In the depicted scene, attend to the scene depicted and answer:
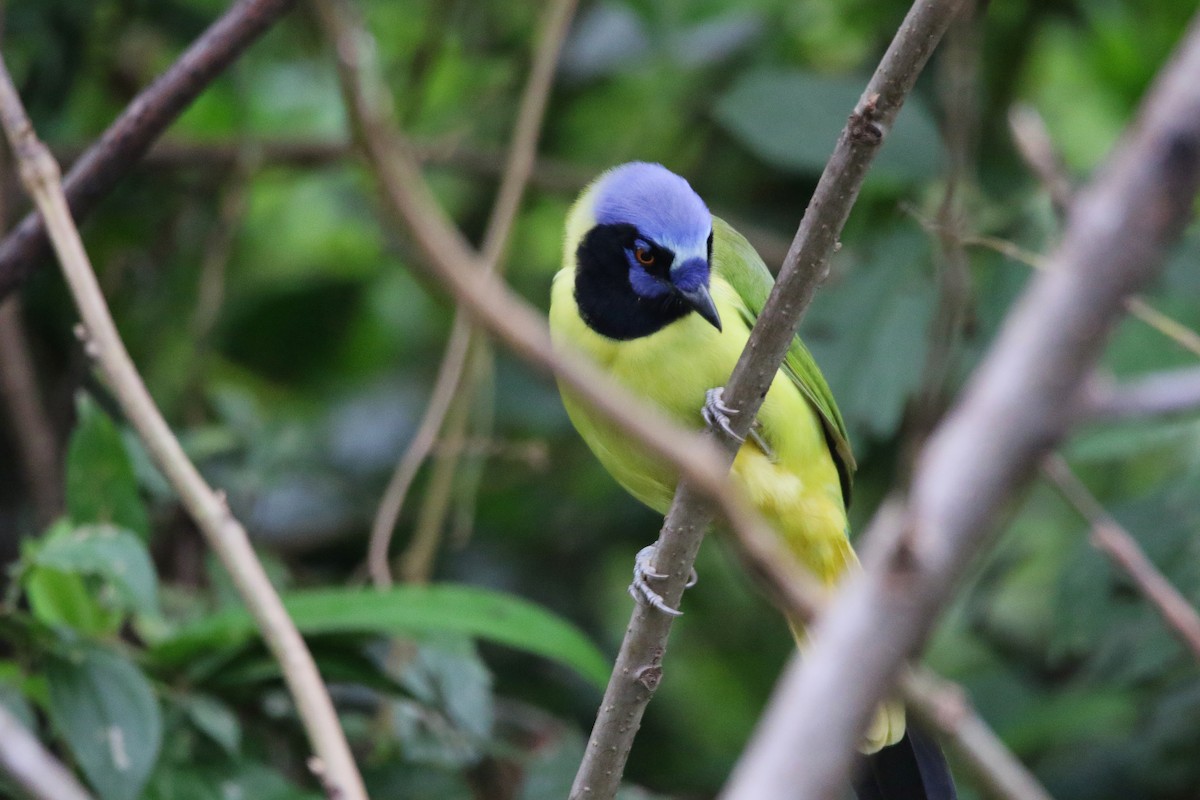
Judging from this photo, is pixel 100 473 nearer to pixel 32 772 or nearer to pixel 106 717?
pixel 106 717

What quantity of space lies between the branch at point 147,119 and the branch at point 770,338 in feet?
3.51

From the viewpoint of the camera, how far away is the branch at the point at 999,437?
1.92ft

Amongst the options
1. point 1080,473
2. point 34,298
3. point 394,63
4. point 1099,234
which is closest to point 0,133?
point 34,298

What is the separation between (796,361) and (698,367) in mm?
337

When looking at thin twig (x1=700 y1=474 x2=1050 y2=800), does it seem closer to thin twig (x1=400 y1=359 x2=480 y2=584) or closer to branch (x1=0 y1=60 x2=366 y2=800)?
branch (x1=0 y1=60 x2=366 y2=800)

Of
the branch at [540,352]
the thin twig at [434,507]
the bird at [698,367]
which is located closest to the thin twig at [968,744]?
the branch at [540,352]

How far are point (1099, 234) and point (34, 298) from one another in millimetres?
3871

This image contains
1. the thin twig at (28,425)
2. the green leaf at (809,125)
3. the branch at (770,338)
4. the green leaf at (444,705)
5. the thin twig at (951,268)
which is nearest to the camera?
the branch at (770,338)

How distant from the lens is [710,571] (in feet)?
14.4

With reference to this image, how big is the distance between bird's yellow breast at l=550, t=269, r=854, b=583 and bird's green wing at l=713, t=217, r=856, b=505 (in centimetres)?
3

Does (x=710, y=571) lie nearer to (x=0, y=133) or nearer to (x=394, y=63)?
(x=394, y=63)

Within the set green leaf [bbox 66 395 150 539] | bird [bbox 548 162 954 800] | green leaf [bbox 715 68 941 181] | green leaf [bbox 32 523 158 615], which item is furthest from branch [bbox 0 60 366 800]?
green leaf [bbox 715 68 941 181]

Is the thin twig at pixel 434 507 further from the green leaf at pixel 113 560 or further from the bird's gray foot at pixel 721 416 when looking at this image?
the green leaf at pixel 113 560

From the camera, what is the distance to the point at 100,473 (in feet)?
8.99
